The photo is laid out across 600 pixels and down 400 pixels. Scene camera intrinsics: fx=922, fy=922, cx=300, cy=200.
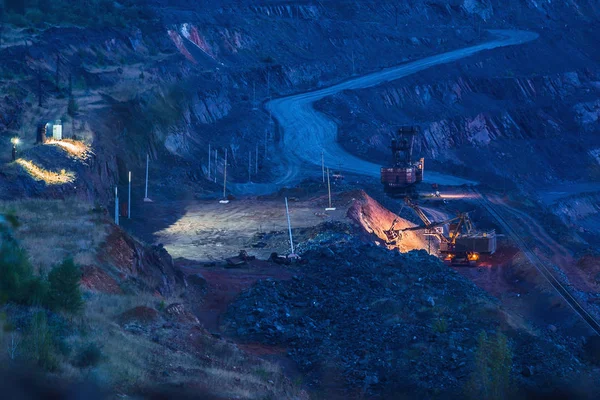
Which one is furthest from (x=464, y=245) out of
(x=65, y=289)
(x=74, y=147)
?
(x=65, y=289)

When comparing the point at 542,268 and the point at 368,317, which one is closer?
the point at 368,317

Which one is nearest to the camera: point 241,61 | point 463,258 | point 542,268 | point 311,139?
point 542,268

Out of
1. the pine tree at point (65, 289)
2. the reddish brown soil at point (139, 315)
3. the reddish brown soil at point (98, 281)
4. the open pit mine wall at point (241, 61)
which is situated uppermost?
the open pit mine wall at point (241, 61)

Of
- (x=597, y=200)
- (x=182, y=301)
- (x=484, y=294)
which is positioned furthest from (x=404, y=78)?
(x=182, y=301)

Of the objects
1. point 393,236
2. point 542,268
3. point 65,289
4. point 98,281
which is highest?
point 65,289

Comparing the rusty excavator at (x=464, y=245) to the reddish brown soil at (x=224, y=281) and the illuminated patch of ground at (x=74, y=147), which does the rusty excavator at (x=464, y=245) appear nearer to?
the reddish brown soil at (x=224, y=281)

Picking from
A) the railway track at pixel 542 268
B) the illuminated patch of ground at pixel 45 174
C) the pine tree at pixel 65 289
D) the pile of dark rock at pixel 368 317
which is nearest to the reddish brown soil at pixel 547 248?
the railway track at pixel 542 268

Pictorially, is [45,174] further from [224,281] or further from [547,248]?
[547,248]
